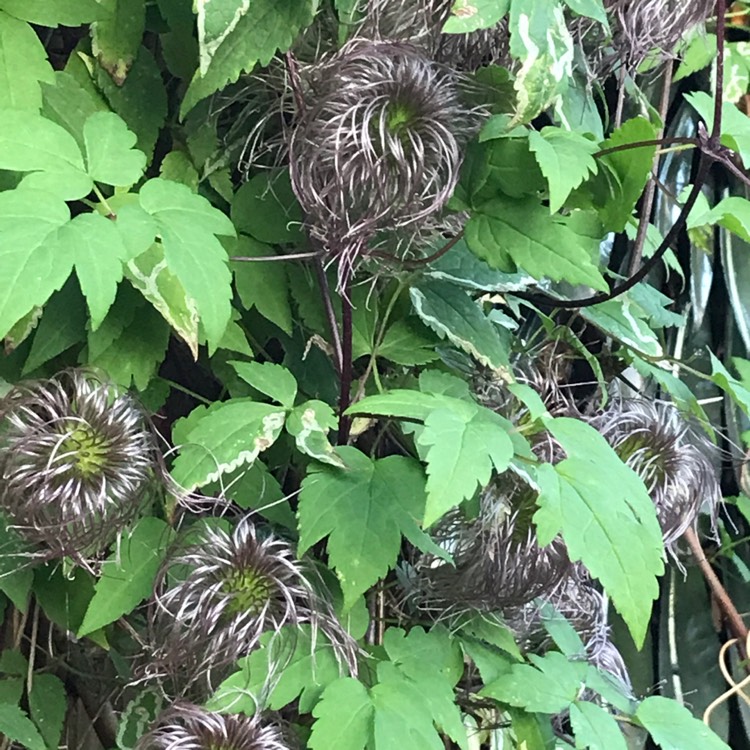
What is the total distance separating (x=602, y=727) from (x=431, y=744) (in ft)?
0.63

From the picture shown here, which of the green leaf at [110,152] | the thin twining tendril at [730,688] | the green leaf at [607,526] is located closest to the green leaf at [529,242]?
the green leaf at [607,526]

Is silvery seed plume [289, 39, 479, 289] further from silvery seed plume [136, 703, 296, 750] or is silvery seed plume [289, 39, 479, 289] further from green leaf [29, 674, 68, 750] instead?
green leaf [29, 674, 68, 750]

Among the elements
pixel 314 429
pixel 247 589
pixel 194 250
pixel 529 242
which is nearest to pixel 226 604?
pixel 247 589

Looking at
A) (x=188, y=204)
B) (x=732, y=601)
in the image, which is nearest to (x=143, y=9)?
(x=188, y=204)

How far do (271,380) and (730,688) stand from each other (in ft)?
2.57

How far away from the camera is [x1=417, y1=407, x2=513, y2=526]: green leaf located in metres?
0.48

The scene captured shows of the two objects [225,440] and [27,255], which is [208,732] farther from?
[27,255]

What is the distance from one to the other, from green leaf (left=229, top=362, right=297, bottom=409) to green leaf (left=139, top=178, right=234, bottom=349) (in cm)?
7

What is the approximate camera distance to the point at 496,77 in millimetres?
614

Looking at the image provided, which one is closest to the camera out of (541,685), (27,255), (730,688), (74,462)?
(27,255)

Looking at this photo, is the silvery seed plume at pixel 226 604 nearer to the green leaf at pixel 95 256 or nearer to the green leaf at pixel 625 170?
the green leaf at pixel 95 256

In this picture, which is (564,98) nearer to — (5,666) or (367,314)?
(367,314)

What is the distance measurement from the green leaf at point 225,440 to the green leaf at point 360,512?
0.05m

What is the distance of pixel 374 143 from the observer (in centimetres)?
57
